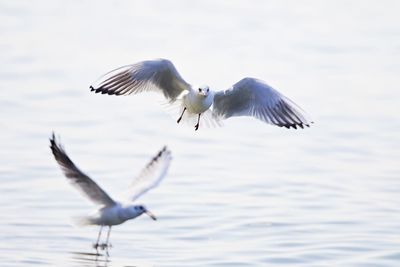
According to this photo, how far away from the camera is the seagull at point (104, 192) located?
9.57 meters

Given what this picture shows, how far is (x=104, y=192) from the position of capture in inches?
386

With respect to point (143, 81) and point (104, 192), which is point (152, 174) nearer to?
point (104, 192)

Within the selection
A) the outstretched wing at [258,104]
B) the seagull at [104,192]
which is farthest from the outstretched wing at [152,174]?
the outstretched wing at [258,104]

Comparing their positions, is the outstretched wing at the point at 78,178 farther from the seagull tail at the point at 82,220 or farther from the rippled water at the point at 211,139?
the rippled water at the point at 211,139

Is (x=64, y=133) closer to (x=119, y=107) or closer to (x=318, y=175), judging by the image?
(x=119, y=107)

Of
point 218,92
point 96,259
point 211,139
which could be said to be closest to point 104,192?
point 96,259

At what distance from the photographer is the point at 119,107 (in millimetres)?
16828

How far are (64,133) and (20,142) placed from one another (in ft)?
2.21

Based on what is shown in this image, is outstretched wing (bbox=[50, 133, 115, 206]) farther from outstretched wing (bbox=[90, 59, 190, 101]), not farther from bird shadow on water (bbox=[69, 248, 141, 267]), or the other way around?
outstretched wing (bbox=[90, 59, 190, 101])

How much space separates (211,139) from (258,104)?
399 centimetres

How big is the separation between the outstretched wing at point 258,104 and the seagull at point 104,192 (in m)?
1.42

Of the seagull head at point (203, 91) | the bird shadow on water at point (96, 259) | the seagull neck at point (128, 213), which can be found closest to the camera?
the seagull neck at point (128, 213)

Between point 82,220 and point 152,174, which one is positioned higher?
point 152,174

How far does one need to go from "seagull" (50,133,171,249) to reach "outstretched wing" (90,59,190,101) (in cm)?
122
